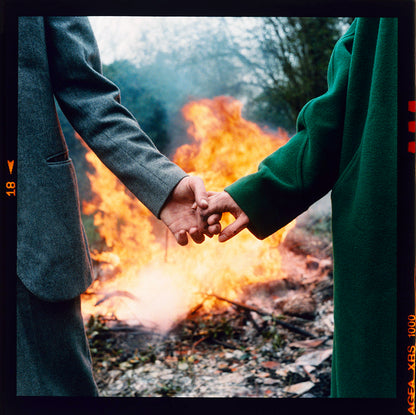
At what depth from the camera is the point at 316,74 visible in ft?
9.55

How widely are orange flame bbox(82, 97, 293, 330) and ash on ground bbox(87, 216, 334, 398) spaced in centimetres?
16

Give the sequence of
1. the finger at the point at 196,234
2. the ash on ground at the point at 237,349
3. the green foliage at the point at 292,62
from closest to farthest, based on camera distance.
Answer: the finger at the point at 196,234 < the ash on ground at the point at 237,349 < the green foliage at the point at 292,62

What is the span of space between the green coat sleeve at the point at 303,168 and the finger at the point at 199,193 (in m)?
0.09

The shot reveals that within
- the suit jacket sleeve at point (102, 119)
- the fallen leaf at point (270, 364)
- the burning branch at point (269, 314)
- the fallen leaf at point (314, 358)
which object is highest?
the suit jacket sleeve at point (102, 119)

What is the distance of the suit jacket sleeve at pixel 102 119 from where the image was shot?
1.15 metres

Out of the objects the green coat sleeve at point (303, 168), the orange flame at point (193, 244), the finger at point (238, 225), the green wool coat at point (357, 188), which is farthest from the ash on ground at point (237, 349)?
the green coat sleeve at point (303, 168)

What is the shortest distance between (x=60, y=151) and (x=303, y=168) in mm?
715

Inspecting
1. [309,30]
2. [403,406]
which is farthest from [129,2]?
[309,30]

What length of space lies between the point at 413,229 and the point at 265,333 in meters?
1.57

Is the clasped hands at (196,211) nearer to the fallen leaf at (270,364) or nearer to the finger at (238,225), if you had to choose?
the finger at (238,225)

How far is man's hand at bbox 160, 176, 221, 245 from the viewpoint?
123 centimetres

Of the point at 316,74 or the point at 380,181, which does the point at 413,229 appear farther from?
the point at 316,74

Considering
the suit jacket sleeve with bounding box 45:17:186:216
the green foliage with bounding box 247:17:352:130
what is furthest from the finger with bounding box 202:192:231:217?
the green foliage with bounding box 247:17:352:130

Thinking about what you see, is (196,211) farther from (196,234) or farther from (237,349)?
(237,349)
